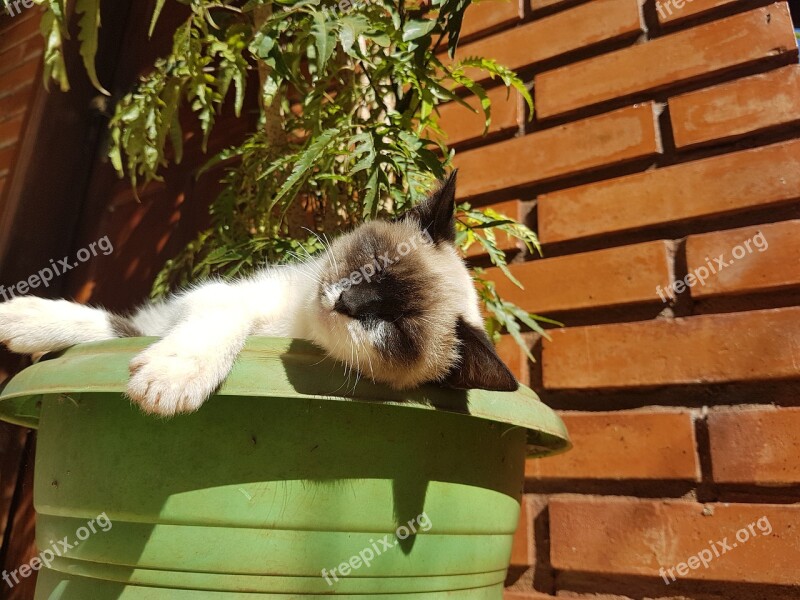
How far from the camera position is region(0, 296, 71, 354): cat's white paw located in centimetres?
128

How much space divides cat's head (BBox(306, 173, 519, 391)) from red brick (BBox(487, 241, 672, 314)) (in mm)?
493

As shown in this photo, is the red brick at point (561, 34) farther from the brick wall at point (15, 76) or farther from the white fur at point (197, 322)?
the brick wall at point (15, 76)

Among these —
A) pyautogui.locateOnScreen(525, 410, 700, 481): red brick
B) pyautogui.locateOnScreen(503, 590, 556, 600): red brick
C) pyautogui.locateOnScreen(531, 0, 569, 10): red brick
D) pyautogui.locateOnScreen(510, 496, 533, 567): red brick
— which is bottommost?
pyautogui.locateOnScreen(503, 590, 556, 600): red brick

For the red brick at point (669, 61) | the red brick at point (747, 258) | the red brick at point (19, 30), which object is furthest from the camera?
the red brick at point (19, 30)

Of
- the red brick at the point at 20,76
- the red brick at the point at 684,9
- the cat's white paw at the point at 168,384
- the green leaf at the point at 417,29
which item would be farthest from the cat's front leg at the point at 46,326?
the red brick at the point at 20,76

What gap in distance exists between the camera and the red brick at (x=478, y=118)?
2.08 meters

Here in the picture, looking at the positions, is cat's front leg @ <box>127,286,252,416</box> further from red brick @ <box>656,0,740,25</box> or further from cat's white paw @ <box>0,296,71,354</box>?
red brick @ <box>656,0,740,25</box>

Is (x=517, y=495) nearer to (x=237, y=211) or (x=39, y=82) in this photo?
(x=237, y=211)

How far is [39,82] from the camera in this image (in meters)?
2.82

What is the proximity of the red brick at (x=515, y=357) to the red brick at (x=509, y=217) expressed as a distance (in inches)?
12.4

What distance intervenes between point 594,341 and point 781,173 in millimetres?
675

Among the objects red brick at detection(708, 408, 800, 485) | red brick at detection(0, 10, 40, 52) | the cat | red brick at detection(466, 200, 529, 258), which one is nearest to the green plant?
the cat

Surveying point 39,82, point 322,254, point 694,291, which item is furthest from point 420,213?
point 39,82

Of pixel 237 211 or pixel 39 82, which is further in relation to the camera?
pixel 39 82
